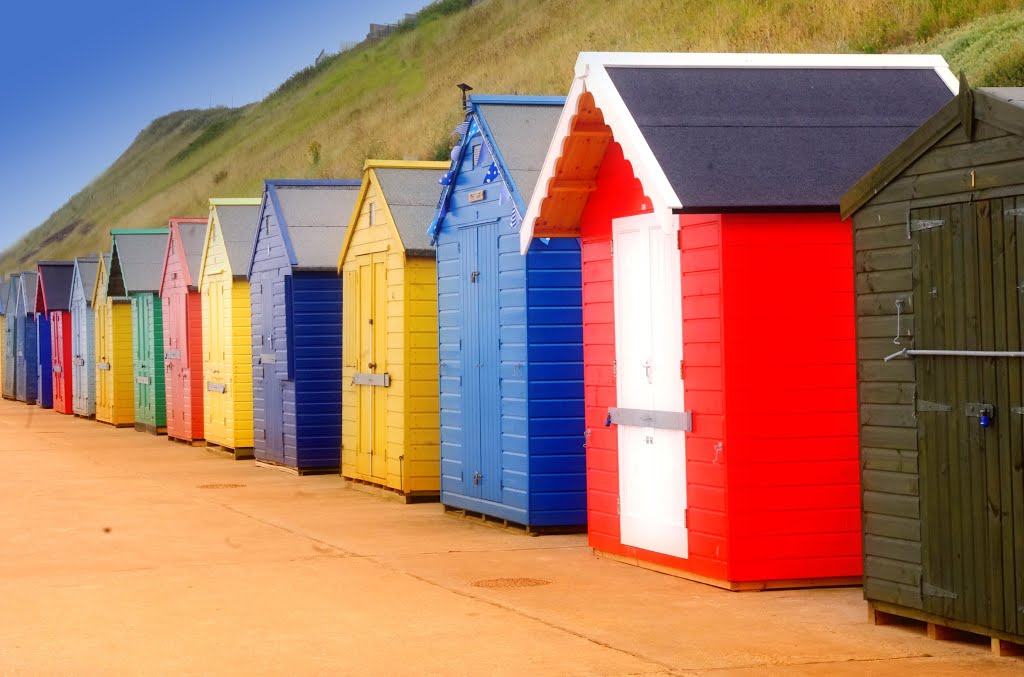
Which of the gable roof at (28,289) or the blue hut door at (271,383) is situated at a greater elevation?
the gable roof at (28,289)

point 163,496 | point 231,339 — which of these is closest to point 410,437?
point 163,496

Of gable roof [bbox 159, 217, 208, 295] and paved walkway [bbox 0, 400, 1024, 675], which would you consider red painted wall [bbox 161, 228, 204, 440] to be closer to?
gable roof [bbox 159, 217, 208, 295]

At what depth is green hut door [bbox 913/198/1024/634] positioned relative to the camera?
7.45m

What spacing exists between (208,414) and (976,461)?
60.6 feet

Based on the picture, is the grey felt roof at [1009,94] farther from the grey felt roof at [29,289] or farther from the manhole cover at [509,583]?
the grey felt roof at [29,289]

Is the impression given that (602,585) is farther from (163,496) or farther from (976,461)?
(163,496)

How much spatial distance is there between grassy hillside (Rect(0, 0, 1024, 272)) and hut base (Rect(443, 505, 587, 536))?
1056 cm

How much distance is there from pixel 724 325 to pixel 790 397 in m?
0.65

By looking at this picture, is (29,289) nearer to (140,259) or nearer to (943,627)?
(140,259)

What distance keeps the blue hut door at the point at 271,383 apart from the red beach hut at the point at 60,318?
56.7 ft

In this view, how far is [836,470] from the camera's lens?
9.88 m

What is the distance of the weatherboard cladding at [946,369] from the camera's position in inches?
295

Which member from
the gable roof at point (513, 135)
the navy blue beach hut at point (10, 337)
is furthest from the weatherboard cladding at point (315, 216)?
the navy blue beach hut at point (10, 337)

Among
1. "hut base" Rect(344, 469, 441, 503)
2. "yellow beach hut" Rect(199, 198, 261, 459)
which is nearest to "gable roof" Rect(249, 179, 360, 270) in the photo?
"yellow beach hut" Rect(199, 198, 261, 459)
